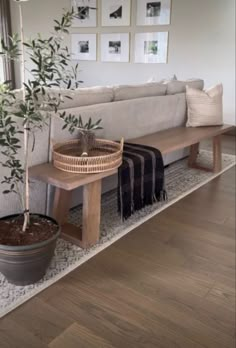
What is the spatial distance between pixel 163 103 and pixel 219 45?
7.63 feet

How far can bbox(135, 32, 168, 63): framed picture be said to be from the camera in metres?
5.38

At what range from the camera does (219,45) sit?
16.2 ft

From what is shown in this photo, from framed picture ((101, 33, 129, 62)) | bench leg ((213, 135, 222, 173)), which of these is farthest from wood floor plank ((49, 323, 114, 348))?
framed picture ((101, 33, 129, 62))

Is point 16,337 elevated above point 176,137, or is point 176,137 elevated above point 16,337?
point 176,137

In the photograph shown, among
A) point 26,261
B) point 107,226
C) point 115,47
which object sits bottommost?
point 107,226

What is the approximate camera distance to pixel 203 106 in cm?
346

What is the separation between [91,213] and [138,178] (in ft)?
1.73

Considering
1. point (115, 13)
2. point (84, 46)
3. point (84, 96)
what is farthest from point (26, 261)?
point (84, 46)

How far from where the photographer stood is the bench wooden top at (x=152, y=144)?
1911mm

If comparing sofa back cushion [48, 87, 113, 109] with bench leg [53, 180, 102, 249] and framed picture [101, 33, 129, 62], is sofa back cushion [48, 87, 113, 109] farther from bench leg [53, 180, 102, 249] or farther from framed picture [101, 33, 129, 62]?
framed picture [101, 33, 129, 62]

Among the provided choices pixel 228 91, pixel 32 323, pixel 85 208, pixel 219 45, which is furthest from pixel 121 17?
pixel 32 323

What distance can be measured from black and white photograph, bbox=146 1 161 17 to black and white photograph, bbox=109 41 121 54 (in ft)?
2.28

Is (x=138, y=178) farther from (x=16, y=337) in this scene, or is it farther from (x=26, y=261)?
(x=16, y=337)

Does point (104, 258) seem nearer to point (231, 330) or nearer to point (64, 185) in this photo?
point (64, 185)
